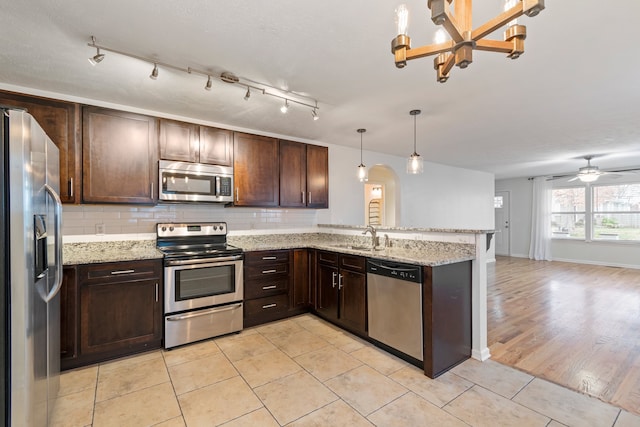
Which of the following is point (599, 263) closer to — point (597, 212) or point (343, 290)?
point (597, 212)

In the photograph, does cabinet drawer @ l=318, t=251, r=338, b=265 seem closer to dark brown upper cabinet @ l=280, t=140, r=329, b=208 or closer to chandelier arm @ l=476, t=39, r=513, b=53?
dark brown upper cabinet @ l=280, t=140, r=329, b=208

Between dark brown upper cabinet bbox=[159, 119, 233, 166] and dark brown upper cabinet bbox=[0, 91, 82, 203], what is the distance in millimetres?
705

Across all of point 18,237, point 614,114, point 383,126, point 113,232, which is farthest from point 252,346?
point 614,114

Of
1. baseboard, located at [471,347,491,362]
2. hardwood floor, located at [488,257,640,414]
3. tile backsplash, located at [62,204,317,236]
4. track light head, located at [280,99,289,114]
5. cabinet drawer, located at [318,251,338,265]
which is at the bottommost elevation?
hardwood floor, located at [488,257,640,414]

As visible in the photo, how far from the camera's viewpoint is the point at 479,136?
429 centimetres

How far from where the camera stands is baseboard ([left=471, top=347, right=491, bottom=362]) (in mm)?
2609

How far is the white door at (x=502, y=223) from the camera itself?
8914 millimetres

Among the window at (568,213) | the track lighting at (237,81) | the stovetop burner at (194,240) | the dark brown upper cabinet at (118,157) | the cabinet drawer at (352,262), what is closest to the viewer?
the track lighting at (237,81)

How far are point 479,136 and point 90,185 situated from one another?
4.77 metres

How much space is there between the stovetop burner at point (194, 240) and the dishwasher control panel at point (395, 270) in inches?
56.3

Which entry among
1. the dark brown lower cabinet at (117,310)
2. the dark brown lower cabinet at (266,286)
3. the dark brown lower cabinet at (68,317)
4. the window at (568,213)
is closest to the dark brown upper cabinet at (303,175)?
the dark brown lower cabinet at (266,286)

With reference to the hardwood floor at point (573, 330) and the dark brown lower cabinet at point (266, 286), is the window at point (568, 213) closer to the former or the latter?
the hardwood floor at point (573, 330)

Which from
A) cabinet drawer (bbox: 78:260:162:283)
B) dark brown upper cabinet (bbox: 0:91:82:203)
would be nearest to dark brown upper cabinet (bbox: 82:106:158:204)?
dark brown upper cabinet (bbox: 0:91:82:203)

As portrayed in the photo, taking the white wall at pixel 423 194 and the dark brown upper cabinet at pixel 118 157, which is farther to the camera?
the white wall at pixel 423 194
